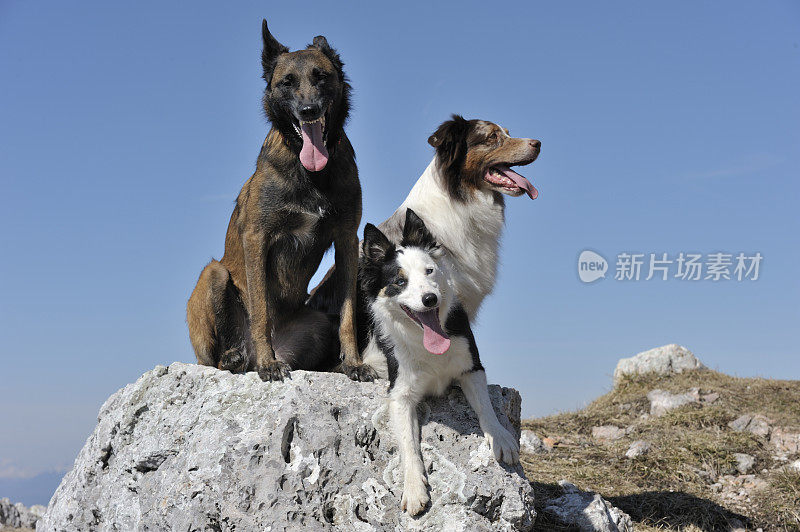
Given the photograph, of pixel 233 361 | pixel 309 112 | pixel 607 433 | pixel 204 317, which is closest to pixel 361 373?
pixel 233 361

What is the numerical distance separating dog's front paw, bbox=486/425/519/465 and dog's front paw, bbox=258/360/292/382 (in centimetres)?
146

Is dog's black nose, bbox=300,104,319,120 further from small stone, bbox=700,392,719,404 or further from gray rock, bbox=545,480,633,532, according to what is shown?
small stone, bbox=700,392,719,404

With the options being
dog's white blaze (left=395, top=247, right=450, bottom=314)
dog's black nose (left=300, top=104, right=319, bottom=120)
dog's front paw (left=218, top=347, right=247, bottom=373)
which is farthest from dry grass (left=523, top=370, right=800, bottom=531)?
dog's black nose (left=300, top=104, right=319, bottom=120)

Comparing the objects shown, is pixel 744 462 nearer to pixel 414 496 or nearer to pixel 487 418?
pixel 487 418

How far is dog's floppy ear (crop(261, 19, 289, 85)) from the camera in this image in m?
4.81

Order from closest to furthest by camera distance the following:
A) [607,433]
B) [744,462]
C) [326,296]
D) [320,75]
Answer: [320,75]
[326,296]
[744,462]
[607,433]

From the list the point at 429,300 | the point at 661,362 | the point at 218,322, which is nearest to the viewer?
the point at 429,300

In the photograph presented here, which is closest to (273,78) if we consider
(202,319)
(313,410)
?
(202,319)

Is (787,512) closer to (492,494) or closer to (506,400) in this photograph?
(506,400)

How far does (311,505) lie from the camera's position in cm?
402

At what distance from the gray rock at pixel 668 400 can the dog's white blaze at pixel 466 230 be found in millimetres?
5879

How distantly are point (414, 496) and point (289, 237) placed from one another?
2.04 meters

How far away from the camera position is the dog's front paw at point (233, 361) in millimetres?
5098

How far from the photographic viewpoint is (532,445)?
8812mm
